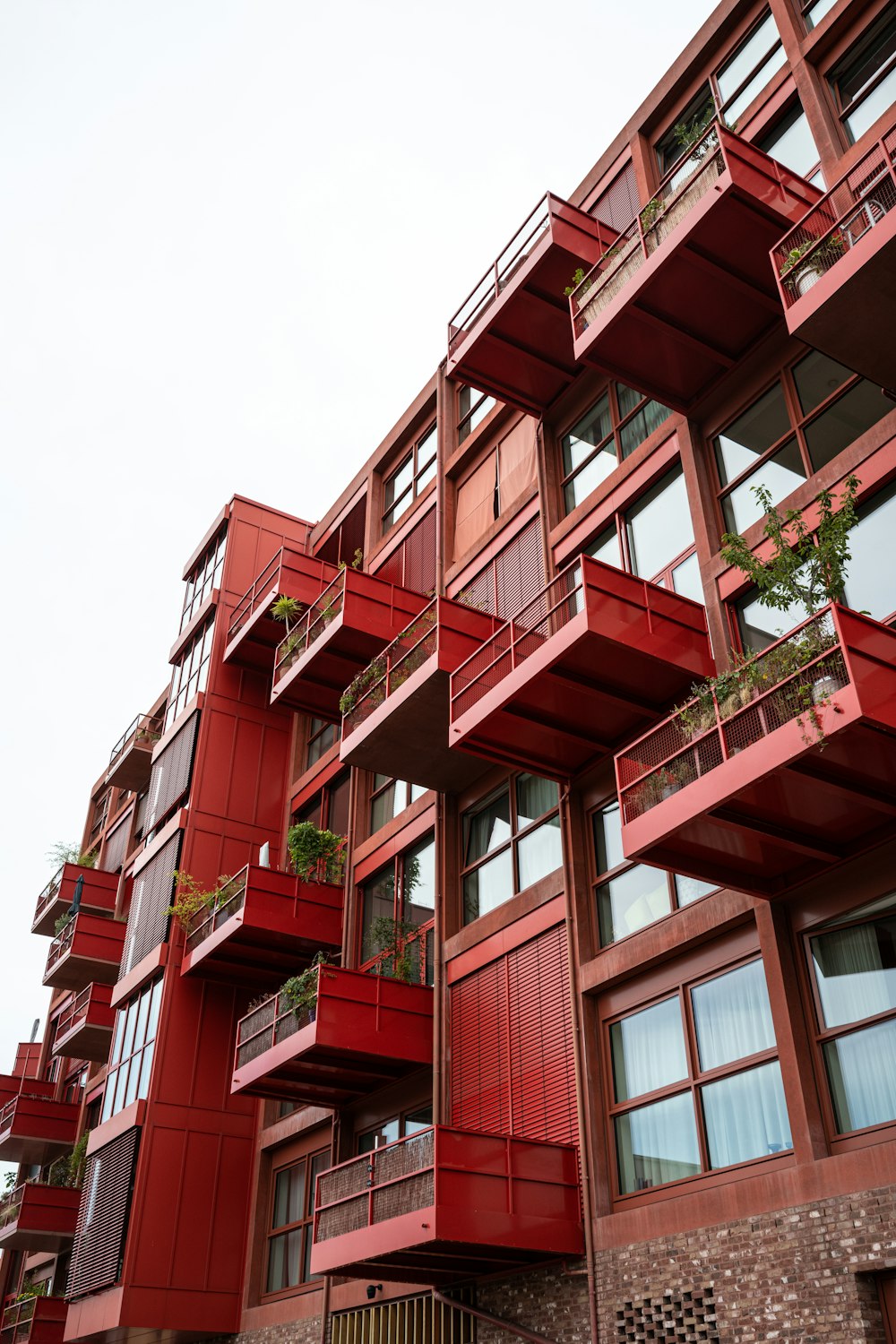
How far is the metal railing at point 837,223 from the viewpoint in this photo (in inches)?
525

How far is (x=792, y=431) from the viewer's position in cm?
1609

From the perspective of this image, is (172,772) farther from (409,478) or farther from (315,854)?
(409,478)

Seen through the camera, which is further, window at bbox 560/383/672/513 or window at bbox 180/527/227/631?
window at bbox 180/527/227/631

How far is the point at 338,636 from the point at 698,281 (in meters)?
10.8

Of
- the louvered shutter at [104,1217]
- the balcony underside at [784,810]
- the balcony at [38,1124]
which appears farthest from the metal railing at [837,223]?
the balcony at [38,1124]

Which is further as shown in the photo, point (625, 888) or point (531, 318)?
point (531, 318)

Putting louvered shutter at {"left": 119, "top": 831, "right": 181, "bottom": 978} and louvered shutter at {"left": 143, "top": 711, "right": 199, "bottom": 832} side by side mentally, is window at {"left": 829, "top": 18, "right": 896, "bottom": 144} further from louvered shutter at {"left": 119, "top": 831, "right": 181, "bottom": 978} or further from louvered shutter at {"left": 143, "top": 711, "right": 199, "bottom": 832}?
louvered shutter at {"left": 119, "top": 831, "right": 181, "bottom": 978}

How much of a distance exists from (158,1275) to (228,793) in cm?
1073

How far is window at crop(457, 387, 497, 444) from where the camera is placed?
1035 inches

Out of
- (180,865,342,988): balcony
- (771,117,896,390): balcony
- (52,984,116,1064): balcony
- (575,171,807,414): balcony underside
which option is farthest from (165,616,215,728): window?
(771,117,896,390): balcony

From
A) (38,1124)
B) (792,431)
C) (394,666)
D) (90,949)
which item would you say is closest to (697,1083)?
(792,431)

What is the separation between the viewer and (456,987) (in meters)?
20.2

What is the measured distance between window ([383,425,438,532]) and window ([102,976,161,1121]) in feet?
40.2

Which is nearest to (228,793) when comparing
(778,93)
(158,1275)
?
(158,1275)
